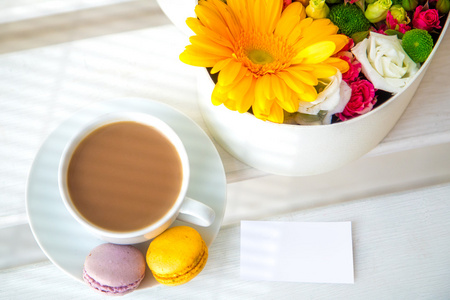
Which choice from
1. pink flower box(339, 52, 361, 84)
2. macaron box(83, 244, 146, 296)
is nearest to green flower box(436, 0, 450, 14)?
pink flower box(339, 52, 361, 84)

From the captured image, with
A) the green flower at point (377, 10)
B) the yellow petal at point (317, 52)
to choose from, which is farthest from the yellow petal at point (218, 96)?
the green flower at point (377, 10)

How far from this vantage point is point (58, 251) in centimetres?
60

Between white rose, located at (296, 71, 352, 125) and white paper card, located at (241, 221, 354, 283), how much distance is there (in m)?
0.19

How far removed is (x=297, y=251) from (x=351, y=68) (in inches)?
10.8

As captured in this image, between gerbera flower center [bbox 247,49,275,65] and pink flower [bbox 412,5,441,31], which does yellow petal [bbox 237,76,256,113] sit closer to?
gerbera flower center [bbox 247,49,275,65]

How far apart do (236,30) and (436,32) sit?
255mm

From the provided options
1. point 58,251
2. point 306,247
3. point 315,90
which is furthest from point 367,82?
point 58,251

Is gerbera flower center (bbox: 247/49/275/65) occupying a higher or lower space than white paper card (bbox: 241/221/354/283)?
higher

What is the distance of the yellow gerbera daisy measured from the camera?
51 cm

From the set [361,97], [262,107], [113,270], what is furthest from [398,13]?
[113,270]

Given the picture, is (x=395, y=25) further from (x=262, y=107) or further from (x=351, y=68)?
(x=262, y=107)

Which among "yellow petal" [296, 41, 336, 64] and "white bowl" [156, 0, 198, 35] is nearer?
"yellow petal" [296, 41, 336, 64]

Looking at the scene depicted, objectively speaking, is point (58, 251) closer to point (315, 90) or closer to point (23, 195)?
point (23, 195)

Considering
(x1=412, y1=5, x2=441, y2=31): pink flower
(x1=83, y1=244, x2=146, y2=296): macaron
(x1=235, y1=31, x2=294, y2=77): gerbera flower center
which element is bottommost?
(x1=83, y1=244, x2=146, y2=296): macaron
